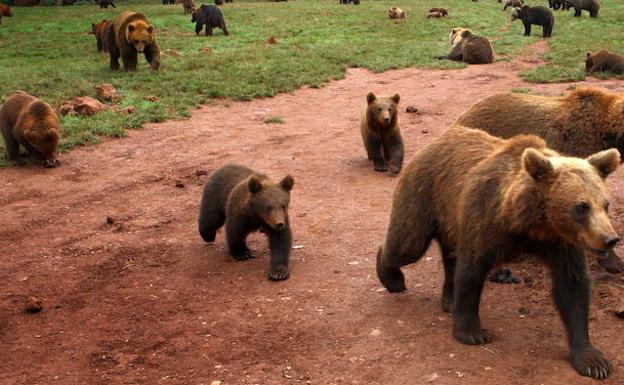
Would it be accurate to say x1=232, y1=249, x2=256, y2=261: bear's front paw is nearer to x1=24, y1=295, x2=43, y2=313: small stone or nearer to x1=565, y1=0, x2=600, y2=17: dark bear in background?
x1=24, y1=295, x2=43, y2=313: small stone

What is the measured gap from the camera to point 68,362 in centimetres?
452

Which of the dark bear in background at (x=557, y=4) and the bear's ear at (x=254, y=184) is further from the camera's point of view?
the dark bear in background at (x=557, y=4)

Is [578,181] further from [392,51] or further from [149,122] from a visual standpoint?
[392,51]

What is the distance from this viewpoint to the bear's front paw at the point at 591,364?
152 inches

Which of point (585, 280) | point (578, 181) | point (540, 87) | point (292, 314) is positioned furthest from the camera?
point (540, 87)

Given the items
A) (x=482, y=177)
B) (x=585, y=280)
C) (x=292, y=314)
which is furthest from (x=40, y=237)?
(x=585, y=280)

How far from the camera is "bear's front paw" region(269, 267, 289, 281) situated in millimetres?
5703

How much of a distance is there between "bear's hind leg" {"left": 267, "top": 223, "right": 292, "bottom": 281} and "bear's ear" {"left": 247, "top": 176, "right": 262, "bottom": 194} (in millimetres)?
403

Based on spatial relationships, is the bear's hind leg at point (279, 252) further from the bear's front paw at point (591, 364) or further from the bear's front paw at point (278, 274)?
the bear's front paw at point (591, 364)

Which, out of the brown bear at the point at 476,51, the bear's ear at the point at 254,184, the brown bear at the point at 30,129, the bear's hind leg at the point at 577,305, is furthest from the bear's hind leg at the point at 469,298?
the brown bear at the point at 476,51

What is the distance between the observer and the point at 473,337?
4.29m

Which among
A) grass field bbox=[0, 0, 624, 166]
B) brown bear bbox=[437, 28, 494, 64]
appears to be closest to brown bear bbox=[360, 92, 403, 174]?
grass field bbox=[0, 0, 624, 166]

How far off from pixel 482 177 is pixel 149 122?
814cm

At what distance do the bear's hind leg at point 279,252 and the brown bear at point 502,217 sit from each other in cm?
117
